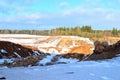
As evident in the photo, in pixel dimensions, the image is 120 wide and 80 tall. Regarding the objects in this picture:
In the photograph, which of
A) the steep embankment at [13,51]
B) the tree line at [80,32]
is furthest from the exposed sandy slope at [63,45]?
the tree line at [80,32]

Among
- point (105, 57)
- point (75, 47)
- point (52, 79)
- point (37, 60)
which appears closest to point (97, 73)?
point (52, 79)

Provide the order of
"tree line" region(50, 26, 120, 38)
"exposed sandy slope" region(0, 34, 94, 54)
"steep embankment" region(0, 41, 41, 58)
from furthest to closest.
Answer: "tree line" region(50, 26, 120, 38), "exposed sandy slope" region(0, 34, 94, 54), "steep embankment" region(0, 41, 41, 58)

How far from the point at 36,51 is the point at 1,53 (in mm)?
6127

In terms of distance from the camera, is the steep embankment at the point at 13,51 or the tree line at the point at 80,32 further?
the tree line at the point at 80,32

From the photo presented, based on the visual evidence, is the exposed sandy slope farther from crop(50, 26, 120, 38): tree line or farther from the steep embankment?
crop(50, 26, 120, 38): tree line

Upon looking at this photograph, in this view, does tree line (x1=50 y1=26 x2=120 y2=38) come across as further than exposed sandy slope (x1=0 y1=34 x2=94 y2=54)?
Yes

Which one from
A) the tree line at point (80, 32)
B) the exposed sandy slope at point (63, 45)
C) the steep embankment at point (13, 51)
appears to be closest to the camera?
the steep embankment at point (13, 51)

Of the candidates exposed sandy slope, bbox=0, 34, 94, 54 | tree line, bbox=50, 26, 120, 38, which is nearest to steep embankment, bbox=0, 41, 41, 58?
exposed sandy slope, bbox=0, 34, 94, 54

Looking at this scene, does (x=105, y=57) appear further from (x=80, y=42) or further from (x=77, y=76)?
(x=80, y=42)

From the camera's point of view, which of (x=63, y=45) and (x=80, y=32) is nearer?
(x=63, y=45)

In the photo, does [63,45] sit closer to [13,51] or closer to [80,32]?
[13,51]

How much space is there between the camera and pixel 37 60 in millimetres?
28750

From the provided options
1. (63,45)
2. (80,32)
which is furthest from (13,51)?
(80,32)

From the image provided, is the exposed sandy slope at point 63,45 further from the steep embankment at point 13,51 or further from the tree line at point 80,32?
the tree line at point 80,32
